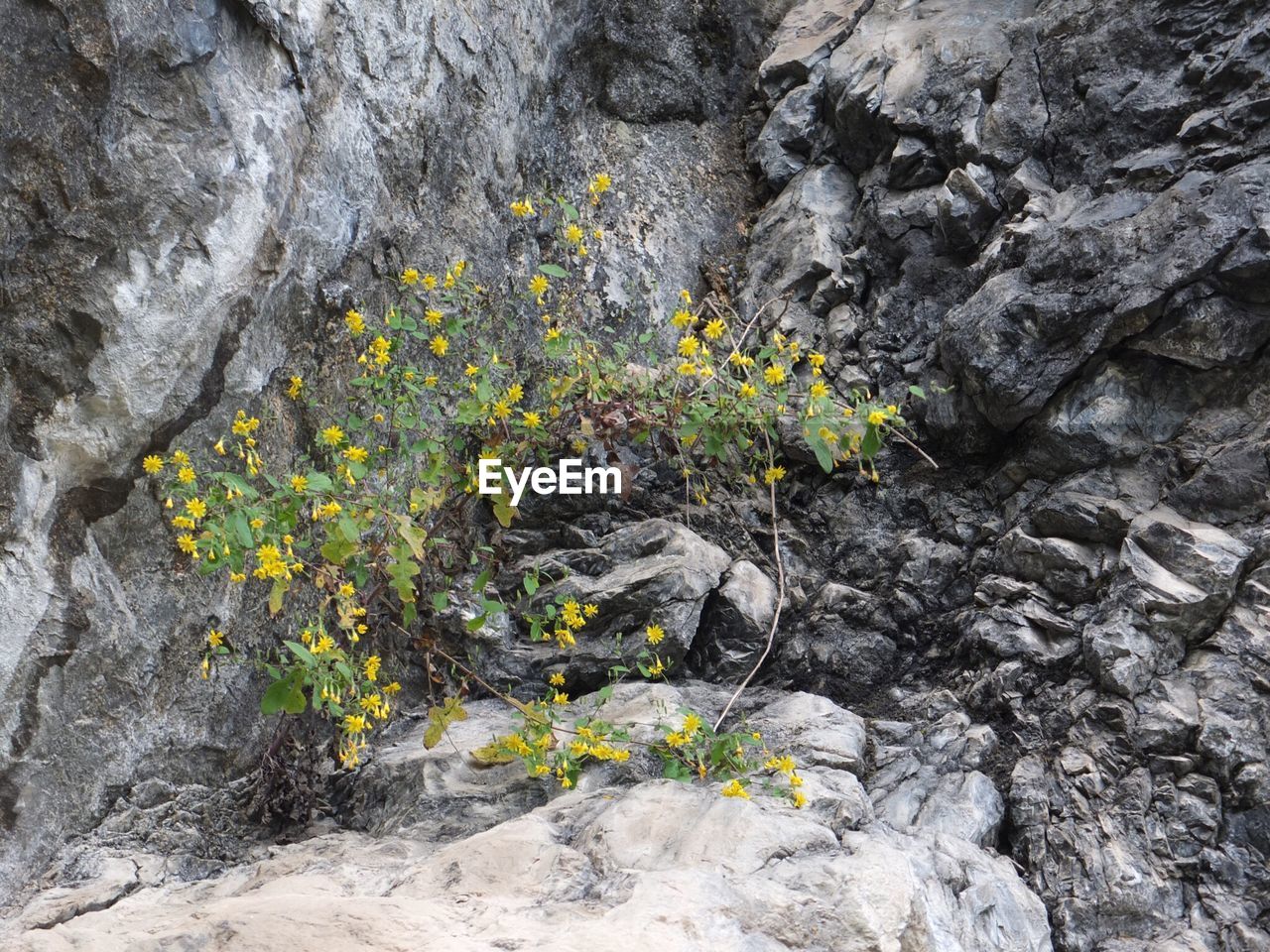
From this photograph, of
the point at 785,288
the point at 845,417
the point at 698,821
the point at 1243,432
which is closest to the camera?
the point at 698,821

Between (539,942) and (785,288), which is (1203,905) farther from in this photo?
(785,288)

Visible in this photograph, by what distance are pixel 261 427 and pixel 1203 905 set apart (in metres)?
3.02

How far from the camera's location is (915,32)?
4996 millimetres

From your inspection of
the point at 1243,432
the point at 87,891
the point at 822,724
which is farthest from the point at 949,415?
the point at 87,891

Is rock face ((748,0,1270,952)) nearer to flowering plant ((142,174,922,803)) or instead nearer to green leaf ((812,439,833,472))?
flowering plant ((142,174,922,803))

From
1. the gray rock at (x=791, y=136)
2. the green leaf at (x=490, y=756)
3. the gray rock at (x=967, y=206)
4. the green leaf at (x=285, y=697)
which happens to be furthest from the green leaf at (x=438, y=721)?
the gray rock at (x=791, y=136)

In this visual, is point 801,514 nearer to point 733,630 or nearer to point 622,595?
point 733,630

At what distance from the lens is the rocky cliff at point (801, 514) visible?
2.68 m

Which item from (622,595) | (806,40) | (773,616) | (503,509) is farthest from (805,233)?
(503,509)

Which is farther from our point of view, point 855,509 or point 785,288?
point 785,288

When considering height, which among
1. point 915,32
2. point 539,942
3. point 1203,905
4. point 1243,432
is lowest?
point 1203,905

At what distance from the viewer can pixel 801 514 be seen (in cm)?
411

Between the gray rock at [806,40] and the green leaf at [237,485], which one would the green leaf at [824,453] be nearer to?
the green leaf at [237,485]

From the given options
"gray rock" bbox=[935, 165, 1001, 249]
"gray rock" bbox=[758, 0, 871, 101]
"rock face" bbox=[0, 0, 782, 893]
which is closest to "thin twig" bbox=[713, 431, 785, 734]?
"gray rock" bbox=[935, 165, 1001, 249]
